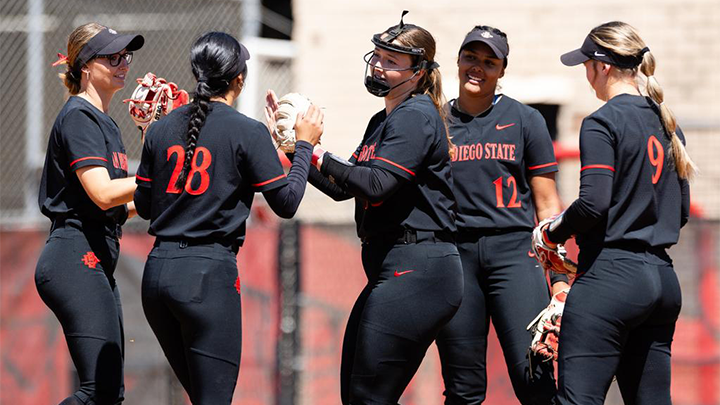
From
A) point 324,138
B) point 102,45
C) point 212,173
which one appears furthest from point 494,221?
point 324,138

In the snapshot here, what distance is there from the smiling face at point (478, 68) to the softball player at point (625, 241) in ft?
3.00

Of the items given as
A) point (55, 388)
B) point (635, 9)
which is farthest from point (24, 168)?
point (635, 9)

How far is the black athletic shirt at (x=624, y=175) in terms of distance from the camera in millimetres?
4215

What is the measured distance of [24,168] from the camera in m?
10.0

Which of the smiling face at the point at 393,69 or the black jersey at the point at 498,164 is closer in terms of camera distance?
the smiling face at the point at 393,69

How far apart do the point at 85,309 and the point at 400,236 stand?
1.45 m

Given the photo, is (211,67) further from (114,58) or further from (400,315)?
(400,315)

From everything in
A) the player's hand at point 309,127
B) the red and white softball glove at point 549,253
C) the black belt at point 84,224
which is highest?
the player's hand at point 309,127

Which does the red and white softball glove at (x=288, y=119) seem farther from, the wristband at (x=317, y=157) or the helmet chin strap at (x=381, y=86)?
the helmet chin strap at (x=381, y=86)

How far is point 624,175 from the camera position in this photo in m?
4.24

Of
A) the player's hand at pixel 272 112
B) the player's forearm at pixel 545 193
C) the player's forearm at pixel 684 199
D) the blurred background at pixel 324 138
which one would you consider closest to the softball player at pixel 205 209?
the player's hand at pixel 272 112

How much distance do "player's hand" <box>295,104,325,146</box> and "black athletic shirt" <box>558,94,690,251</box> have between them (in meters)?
1.14

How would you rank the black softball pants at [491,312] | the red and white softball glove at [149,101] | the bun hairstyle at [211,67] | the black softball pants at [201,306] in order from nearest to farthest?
the black softball pants at [201,306] → the bun hairstyle at [211,67] → the red and white softball glove at [149,101] → the black softball pants at [491,312]

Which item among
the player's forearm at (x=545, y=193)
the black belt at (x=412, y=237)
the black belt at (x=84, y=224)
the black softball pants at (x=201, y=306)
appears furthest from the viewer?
the player's forearm at (x=545, y=193)
